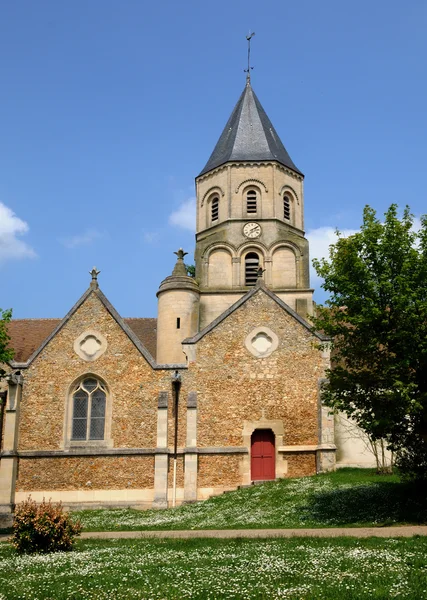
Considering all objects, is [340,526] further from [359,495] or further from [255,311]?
[255,311]

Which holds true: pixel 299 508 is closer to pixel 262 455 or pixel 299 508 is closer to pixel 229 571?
pixel 262 455

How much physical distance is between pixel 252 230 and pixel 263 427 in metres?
13.5

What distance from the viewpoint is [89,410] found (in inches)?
992

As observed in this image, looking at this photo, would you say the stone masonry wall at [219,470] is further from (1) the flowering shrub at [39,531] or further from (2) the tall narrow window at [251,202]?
Result: (2) the tall narrow window at [251,202]

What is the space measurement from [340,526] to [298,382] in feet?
31.8

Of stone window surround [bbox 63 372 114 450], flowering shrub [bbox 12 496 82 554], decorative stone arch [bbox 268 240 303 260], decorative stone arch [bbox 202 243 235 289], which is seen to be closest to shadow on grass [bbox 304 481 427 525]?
flowering shrub [bbox 12 496 82 554]

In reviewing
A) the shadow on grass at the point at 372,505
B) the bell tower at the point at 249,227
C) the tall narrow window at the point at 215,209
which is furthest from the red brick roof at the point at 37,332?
the shadow on grass at the point at 372,505

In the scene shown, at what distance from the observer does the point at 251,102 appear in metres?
40.3

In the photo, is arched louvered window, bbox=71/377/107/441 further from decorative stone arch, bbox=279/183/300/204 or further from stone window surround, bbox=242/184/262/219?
decorative stone arch, bbox=279/183/300/204

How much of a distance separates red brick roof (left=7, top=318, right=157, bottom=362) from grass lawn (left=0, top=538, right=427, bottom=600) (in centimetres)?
1830

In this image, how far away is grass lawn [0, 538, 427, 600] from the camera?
8664mm

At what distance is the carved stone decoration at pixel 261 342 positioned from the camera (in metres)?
25.3

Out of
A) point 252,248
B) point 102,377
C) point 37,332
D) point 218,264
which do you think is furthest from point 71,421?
point 252,248

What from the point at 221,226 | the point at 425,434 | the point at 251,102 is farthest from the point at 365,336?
the point at 251,102
